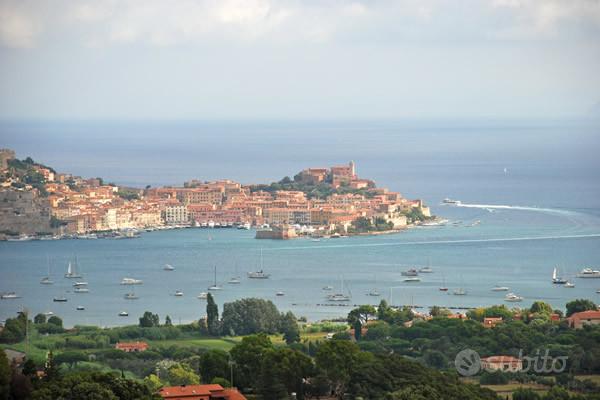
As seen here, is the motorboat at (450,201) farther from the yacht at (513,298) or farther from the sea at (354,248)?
the yacht at (513,298)

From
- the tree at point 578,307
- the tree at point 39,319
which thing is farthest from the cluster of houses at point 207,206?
the tree at point 578,307

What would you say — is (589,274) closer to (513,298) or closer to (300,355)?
(513,298)

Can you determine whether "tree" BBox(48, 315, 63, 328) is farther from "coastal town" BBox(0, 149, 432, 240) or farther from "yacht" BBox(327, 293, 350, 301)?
"coastal town" BBox(0, 149, 432, 240)

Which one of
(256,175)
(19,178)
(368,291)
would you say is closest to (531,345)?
(368,291)

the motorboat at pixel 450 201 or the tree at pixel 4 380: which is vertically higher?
the motorboat at pixel 450 201

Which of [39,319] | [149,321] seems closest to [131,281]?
[39,319]
